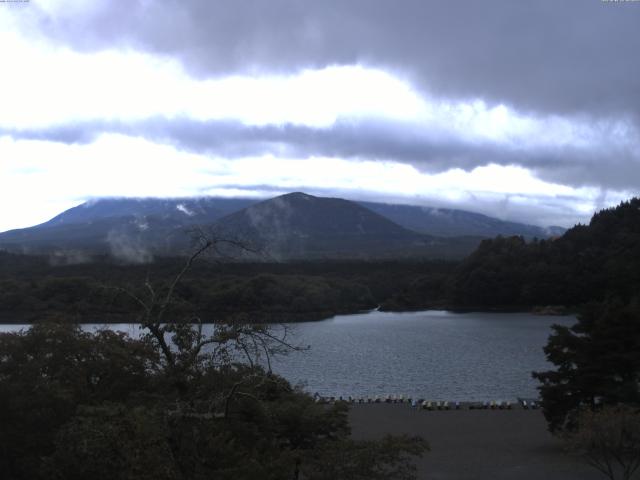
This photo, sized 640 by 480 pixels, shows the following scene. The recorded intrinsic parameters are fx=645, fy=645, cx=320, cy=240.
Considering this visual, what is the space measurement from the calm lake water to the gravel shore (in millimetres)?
3199

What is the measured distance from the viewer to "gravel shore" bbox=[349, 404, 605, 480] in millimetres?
14859

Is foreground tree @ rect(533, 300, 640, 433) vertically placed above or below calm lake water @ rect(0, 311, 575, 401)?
above

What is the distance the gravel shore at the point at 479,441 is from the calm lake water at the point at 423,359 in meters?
3.20

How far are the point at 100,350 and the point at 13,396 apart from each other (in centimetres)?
149

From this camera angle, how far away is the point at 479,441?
18312 millimetres

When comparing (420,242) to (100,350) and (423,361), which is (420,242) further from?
(100,350)

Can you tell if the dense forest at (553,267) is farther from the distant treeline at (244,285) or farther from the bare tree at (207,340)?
the bare tree at (207,340)

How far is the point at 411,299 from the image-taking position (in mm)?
75250

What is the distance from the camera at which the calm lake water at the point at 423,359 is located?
27797 millimetres

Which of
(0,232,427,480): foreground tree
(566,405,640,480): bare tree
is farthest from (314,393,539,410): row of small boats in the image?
(0,232,427,480): foreground tree

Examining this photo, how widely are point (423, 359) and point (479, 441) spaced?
17693mm

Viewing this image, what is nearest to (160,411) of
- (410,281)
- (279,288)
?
(279,288)

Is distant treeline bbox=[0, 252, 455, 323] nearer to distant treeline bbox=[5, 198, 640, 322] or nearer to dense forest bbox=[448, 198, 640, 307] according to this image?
distant treeline bbox=[5, 198, 640, 322]

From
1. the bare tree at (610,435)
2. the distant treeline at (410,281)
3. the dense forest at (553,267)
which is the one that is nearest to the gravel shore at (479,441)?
the bare tree at (610,435)
